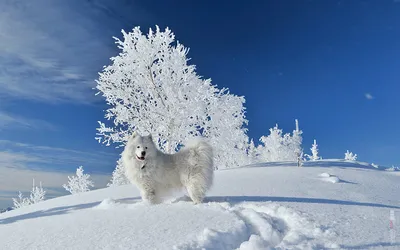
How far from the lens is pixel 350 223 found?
6.39m

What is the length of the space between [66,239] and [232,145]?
57.5ft

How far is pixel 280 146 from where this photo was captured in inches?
1965

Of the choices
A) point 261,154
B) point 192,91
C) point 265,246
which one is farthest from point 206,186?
point 261,154

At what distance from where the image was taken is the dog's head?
7.91 meters

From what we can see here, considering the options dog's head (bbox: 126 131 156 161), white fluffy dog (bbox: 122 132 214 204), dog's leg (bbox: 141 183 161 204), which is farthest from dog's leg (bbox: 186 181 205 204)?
dog's head (bbox: 126 131 156 161)

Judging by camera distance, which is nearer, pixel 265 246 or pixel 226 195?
pixel 265 246

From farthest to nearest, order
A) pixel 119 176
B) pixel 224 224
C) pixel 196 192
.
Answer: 1. pixel 119 176
2. pixel 196 192
3. pixel 224 224

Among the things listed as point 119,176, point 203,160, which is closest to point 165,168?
point 203,160

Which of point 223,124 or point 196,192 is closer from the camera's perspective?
point 196,192

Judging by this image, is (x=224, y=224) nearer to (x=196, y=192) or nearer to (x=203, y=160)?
(x=196, y=192)

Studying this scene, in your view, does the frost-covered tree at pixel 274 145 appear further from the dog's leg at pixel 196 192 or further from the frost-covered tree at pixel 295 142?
the dog's leg at pixel 196 192

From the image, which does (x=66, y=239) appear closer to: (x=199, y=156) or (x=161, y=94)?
(x=199, y=156)

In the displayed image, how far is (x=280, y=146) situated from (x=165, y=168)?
144 ft

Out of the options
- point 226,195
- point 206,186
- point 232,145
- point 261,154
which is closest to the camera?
point 206,186
